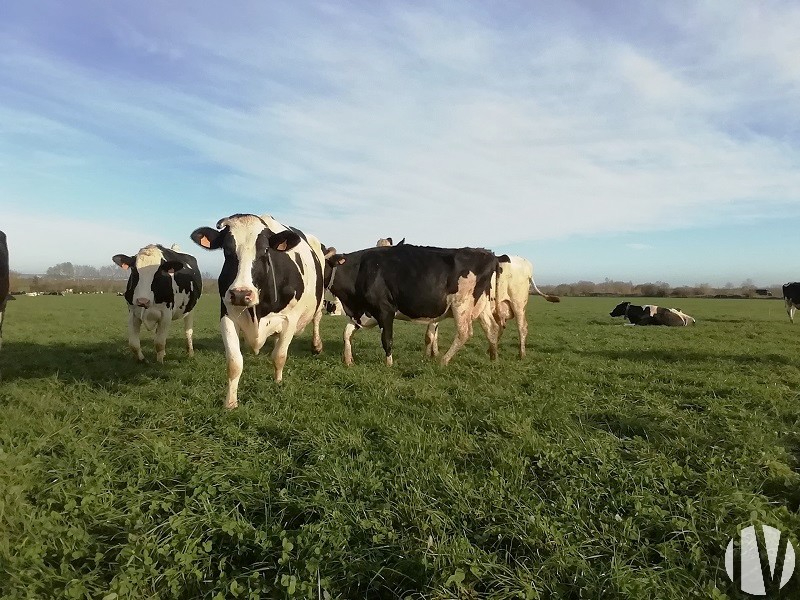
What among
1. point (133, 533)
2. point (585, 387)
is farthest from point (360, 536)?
point (585, 387)

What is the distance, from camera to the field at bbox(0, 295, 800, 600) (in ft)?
10.5

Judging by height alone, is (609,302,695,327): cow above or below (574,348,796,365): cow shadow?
above

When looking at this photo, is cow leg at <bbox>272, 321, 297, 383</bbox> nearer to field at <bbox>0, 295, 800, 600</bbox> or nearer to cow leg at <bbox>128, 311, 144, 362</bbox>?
field at <bbox>0, 295, 800, 600</bbox>

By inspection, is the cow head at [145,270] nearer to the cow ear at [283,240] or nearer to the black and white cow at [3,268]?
the black and white cow at [3,268]

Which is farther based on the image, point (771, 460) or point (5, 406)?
point (5, 406)

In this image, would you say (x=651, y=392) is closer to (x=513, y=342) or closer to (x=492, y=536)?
(x=492, y=536)

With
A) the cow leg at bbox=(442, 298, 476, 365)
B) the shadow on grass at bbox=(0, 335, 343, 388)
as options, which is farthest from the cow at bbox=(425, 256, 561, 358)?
the shadow on grass at bbox=(0, 335, 343, 388)

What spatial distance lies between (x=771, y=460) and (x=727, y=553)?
1553mm

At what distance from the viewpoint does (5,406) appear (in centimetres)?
592

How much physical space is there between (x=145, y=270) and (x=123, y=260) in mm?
853

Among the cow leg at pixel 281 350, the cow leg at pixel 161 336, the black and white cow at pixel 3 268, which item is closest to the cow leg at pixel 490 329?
the cow leg at pixel 281 350

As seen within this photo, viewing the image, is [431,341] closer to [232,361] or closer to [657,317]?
[232,361]

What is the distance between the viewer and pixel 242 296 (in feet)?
19.4

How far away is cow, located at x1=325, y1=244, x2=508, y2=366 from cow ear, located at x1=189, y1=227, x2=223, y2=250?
128 inches
